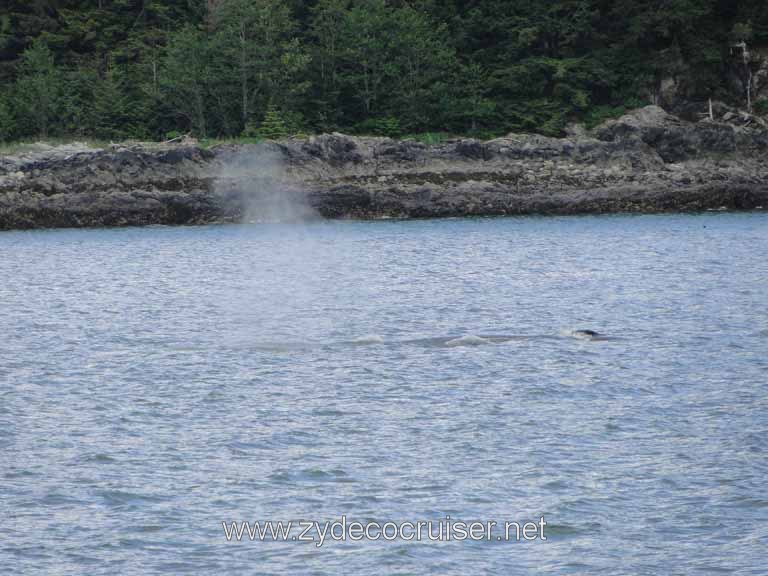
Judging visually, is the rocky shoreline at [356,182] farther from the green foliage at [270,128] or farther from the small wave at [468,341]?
the small wave at [468,341]

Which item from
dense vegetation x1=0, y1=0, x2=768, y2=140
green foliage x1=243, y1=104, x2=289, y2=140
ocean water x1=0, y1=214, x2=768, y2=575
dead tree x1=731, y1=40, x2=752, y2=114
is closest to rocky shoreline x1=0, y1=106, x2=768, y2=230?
green foliage x1=243, y1=104, x2=289, y2=140

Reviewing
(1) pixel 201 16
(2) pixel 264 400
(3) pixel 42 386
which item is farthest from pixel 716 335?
(1) pixel 201 16

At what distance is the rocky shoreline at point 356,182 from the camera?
184ft

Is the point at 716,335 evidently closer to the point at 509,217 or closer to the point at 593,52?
the point at 509,217

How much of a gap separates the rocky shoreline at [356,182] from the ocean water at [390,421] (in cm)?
2414

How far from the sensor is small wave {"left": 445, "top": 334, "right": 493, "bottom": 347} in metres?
21.4

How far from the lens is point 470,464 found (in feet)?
42.4

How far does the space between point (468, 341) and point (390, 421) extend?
6.67 m

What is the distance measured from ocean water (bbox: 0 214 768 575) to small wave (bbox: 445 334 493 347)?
0.08m

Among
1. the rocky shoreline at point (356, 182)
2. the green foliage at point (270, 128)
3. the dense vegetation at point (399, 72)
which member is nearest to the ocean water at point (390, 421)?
the rocky shoreline at point (356, 182)

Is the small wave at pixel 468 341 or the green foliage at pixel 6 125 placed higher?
the green foliage at pixel 6 125

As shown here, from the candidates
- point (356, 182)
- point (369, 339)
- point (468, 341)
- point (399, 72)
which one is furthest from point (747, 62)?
point (369, 339)

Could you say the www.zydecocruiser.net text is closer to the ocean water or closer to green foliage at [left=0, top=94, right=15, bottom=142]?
the ocean water

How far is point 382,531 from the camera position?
10.8 metres
